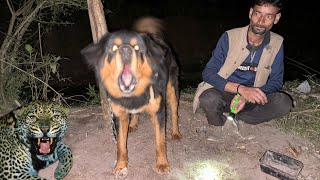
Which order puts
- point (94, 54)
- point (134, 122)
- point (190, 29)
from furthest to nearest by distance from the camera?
point (190, 29), point (134, 122), point (94, 54)

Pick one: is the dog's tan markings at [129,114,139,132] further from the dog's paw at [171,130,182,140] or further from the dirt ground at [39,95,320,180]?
the dog's paw at [171,130,182,140]

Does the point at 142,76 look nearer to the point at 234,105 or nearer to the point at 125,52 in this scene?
the point at 125,52

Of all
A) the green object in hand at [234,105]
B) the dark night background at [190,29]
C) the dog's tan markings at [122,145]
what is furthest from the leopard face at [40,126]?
the dark night background at [190,29]

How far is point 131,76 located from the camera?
138 inches

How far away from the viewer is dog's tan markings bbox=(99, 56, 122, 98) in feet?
11.4

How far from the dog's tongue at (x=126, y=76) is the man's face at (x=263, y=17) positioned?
6.08 feet

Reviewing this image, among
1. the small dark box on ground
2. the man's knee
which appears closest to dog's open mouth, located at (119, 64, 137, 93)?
the small dark box on ground

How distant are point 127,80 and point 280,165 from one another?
1.99 m

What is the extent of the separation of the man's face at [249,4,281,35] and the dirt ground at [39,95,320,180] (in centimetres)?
143

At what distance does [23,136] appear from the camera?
3.88 m

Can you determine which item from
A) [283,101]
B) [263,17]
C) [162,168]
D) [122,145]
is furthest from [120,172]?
[263,17]

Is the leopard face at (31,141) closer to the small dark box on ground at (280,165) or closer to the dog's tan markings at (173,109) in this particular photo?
the dog's tan markings at (173,109)

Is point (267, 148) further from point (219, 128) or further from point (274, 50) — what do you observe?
point (274, 50)

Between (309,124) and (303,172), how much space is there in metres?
1.21
